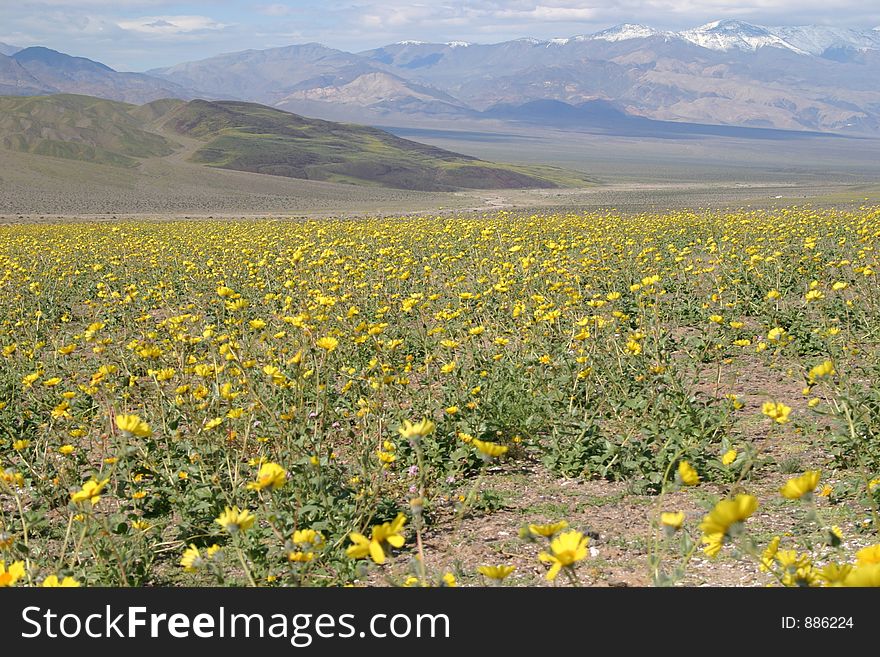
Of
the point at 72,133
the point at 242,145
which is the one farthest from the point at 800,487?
the point at 72,133

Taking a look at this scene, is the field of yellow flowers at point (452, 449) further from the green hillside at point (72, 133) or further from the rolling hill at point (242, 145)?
the green hillside at point (72, 133)

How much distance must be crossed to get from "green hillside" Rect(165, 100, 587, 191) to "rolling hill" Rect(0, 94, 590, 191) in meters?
0.12

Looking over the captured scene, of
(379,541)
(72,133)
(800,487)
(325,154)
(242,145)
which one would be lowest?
(379,541)

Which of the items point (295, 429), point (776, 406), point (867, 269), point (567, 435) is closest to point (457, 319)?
point (567, 435)

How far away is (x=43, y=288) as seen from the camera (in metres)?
12.3

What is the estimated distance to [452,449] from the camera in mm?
5438

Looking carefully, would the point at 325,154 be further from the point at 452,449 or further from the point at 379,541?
the point at 379,541

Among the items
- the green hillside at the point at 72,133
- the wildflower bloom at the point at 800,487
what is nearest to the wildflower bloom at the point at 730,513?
the wildflower bloom at the point at 800,487

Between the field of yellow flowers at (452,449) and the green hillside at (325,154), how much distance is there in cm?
8165

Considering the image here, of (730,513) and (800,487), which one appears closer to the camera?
(730,513)

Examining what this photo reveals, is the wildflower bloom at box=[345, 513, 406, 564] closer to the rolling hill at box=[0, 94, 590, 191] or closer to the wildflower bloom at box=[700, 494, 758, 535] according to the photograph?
the wildflower bloom at box=[700, 494, 758, 535]

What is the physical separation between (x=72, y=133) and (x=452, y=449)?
114230 millimetres

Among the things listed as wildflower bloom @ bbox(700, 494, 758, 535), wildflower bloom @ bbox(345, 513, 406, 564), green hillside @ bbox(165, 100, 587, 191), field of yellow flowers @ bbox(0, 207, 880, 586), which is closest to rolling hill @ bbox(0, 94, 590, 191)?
green hillside @ bbox(165, 100, 587, 191)

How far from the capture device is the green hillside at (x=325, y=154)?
310 ft
